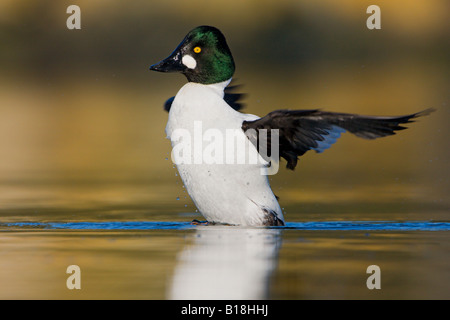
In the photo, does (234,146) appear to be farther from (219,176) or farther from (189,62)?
(189,62)

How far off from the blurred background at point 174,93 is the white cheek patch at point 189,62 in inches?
51.1

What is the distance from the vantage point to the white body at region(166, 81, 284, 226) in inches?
312

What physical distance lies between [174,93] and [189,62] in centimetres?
1316

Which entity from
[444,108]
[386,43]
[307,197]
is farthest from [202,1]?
[307,197]

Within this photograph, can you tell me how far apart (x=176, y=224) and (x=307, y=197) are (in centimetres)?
211

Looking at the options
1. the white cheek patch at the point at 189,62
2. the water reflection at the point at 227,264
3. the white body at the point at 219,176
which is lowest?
the water reflection at the point at 227,264

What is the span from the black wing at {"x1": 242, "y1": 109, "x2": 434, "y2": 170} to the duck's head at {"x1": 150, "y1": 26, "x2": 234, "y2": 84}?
702mm

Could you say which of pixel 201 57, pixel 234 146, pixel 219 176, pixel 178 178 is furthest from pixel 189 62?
pixel 178 178

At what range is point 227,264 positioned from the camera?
6.45 m

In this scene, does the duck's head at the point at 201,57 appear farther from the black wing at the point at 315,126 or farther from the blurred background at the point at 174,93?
the blurred background at the point at 174,93

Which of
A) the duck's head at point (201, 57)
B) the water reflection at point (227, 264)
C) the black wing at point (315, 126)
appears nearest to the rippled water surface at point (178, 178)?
the water reflection at point (227, 264)

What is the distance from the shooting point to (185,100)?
805 cm

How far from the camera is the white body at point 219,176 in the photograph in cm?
792

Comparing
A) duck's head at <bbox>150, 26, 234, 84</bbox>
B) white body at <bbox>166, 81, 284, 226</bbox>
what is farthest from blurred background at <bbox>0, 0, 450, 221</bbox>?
duck's head at <bbox>150, 26, 234, 84</bbox>
